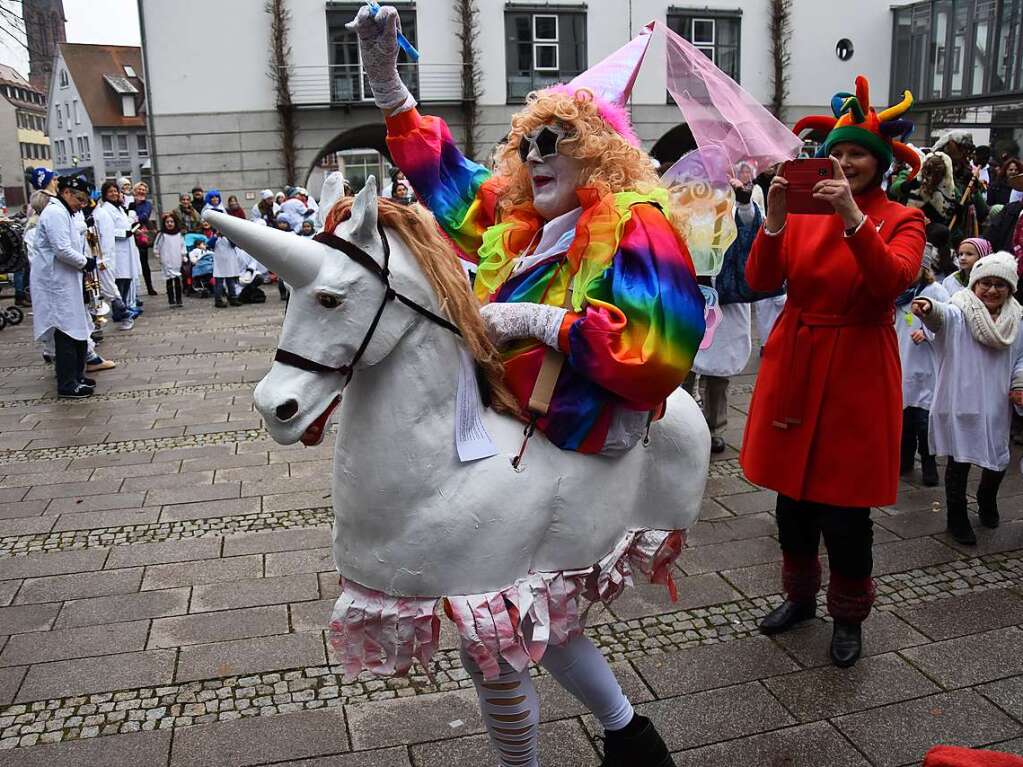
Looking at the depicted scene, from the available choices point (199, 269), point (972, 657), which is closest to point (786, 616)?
point (972, 657)

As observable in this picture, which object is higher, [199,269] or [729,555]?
[199,269]

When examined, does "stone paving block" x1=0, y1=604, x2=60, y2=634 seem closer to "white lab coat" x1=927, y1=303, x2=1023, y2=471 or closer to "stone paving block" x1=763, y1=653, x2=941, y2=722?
"stone paving block" x1=763, y1=653, x2=941, y2=722

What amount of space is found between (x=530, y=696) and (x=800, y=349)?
1658mm

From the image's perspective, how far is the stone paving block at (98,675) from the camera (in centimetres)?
330

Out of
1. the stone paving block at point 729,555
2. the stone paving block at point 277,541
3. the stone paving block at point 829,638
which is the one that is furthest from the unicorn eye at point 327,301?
the stone paving block at point 277,541

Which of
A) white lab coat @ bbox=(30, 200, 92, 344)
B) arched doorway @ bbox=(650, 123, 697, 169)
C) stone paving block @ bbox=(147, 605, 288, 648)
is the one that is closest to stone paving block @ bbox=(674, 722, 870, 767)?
stone paving block @ bbox=(147, 605, 288, 648)

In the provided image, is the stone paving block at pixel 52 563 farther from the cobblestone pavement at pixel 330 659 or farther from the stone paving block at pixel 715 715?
the stone paving block at pixel 715 715

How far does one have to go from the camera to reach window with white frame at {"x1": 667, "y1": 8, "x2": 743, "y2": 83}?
23.2 metres

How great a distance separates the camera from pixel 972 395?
4.58 meters

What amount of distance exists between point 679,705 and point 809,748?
1.49ft

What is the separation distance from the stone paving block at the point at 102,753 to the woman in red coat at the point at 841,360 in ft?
7.76

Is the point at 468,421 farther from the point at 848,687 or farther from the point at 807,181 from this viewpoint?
the point at 848,687

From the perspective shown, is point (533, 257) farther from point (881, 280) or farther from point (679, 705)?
point (679, 705)

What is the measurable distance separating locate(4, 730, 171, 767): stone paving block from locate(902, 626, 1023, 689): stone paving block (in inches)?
108
